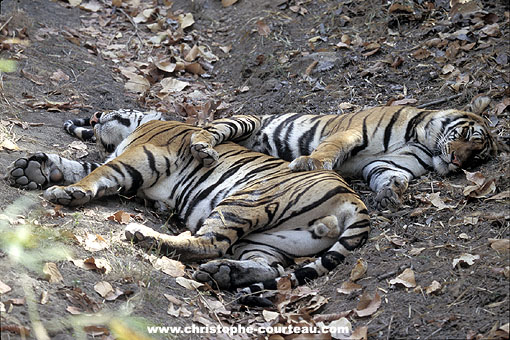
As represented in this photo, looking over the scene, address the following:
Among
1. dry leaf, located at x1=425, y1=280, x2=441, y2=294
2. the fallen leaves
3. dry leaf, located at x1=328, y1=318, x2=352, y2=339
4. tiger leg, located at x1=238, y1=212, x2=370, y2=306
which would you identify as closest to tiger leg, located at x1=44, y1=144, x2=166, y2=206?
tiger leg, located at x1=238, y1=212, x2=370, y2=306

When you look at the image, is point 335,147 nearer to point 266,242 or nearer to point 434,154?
point 434,154

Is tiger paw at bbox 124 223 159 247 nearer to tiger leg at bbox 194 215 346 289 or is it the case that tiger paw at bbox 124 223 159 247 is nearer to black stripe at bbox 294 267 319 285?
tiger leg at bbox 194 215 346 289

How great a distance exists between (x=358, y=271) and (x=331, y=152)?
152 centimetres

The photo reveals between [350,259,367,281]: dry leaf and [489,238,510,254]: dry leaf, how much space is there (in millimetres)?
754

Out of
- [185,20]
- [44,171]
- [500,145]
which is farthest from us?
[185,20]

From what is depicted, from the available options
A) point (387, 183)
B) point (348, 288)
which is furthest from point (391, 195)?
point (348, 288)

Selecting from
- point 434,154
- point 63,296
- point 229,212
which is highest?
Answer: point 63,296

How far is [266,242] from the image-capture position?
448 cm

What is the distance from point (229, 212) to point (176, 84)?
3456 mm

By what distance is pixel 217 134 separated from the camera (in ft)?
18.1

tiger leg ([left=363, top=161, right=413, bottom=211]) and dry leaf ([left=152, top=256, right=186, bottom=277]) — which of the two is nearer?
dry leaf ([left=152, top=256, right=186, bottom=277])

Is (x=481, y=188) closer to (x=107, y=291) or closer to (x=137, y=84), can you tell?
(x=107, y=291)

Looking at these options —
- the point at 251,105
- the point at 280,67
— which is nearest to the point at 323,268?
the point at 251,105

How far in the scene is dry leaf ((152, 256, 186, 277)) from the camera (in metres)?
4.02
